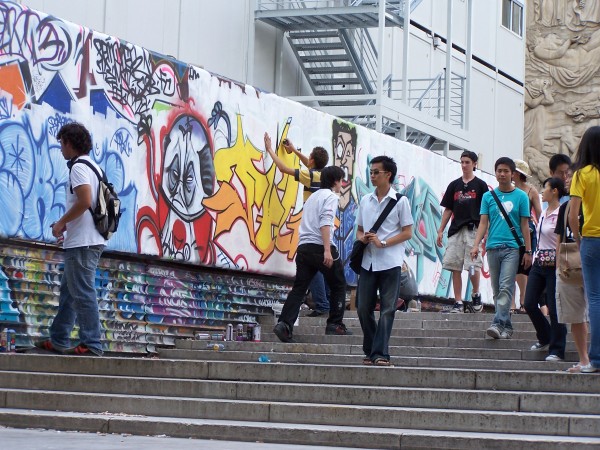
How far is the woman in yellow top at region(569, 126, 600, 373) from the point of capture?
9.98 m

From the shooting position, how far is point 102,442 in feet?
27.0

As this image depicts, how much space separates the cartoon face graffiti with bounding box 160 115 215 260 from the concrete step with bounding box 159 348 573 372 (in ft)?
5.46

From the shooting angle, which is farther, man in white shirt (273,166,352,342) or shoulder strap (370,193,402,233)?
man in white shirt (273,166,352,342)

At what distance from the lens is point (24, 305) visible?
1152 centimetres

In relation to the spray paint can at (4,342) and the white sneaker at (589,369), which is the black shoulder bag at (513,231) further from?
the spray paint can at (4,342)

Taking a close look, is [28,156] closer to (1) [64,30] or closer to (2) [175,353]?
(1) [64,30]

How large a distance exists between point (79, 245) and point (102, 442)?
10.0ft

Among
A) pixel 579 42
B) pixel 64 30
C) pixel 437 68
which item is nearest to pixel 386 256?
pixel 64 30

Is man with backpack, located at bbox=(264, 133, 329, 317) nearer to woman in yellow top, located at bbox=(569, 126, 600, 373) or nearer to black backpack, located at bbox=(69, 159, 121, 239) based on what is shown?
black backpack, located at bbox=(69, 159, 121, 239)

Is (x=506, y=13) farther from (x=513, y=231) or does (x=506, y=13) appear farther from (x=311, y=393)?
(x=311, y=393)

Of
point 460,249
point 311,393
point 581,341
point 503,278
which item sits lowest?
point 311,393

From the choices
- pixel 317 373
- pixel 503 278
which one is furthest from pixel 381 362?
pixel 503 278

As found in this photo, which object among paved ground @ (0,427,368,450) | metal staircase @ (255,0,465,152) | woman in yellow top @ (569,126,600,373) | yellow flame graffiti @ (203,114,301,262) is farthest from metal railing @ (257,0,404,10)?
paved ground @ (0,427,368,450)

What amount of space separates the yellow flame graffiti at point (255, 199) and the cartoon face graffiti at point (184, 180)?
204mm
